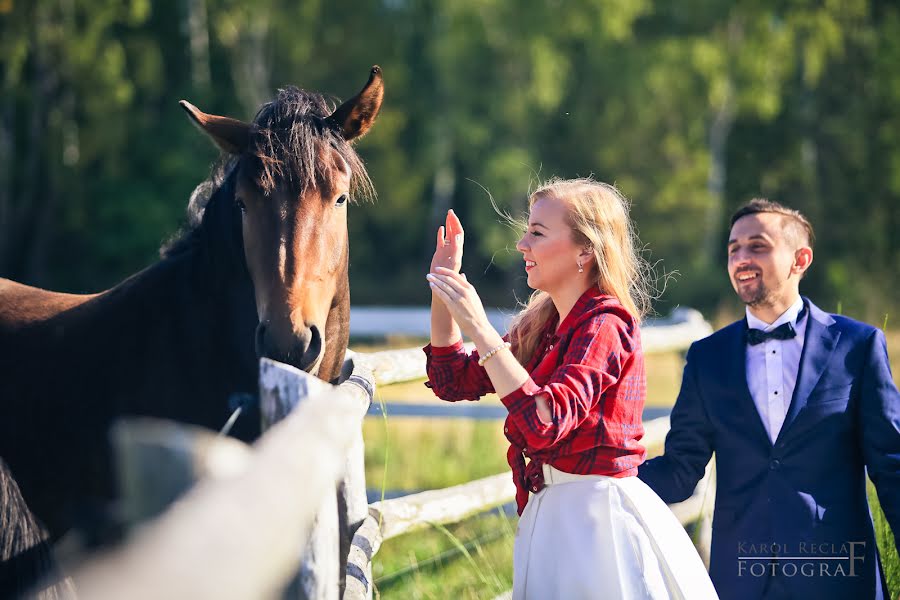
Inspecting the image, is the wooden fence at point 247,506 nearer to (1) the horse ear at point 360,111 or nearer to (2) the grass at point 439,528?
(2) the grass at point 439,528

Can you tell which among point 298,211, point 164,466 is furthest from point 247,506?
point 298,211

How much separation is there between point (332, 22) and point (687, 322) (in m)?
22.0

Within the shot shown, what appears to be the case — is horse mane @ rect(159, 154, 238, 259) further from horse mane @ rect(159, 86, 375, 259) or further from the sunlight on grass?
the sunlight on grass

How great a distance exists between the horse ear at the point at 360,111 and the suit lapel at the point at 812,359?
1.85 m

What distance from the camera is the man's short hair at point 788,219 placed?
3.18 m

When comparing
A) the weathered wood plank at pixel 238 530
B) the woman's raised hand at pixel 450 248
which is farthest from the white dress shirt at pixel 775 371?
the weathered wood plank at pixel 238 530

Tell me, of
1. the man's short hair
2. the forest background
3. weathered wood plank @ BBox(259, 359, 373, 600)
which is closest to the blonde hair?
the man's short hair

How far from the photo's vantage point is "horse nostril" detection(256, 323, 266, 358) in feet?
9.63

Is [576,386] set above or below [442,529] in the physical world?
above

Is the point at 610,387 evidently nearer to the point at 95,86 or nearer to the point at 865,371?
the point at 865,371

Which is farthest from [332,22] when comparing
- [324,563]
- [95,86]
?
[324,563]

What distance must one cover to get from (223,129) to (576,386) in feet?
6.36

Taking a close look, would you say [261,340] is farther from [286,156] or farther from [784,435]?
[784,435]

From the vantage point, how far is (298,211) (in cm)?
324
